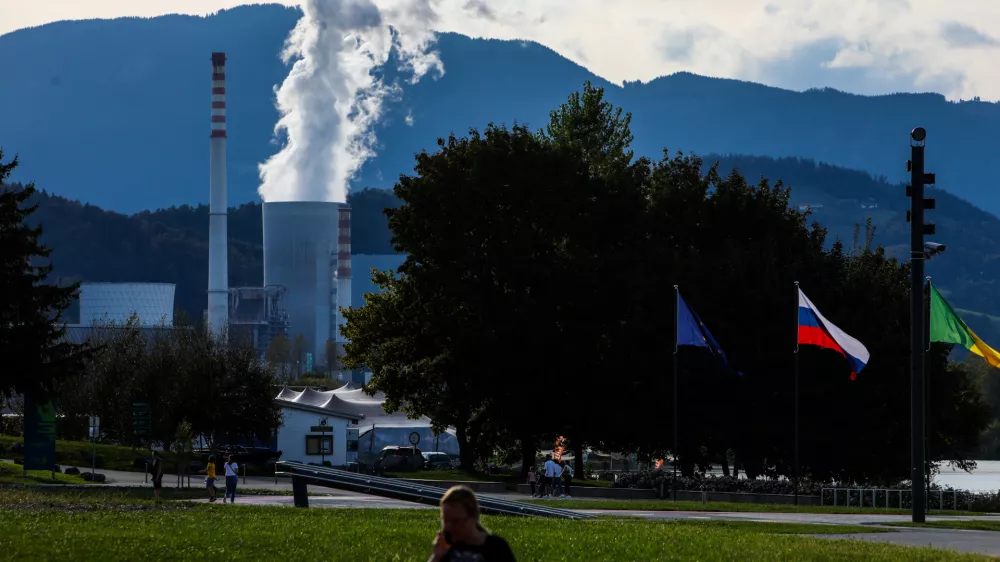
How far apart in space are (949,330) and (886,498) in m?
12.7

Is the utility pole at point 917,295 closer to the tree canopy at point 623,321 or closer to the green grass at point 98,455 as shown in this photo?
the tree canopy at point 623,321

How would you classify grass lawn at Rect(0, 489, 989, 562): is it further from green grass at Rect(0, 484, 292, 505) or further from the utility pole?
green grass at Rect(0, 484, 292, 505)

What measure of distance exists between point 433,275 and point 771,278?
13780mm

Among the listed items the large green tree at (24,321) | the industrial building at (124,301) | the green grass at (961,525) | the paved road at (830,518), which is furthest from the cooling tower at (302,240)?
the green grass at (961,525)

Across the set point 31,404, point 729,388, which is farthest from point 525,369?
point 31,404

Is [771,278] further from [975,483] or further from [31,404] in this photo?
[975,483]

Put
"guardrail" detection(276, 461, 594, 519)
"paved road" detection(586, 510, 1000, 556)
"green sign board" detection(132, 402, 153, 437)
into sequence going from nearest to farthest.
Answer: "paved road" detection(586, 510, 1000, 556) → "guardrail" detection(276, 461, 594, 519) → "green sign board" detection(132, 402, 153, 437)

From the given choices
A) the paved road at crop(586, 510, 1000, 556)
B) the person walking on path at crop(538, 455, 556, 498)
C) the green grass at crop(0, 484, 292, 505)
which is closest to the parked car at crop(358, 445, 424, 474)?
the person walking on path at crop(538, 455, 556, 498)

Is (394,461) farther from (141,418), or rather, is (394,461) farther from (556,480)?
(556,480)

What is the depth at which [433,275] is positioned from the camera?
2308 inches

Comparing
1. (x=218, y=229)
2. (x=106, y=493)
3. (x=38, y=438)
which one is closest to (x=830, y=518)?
(x=106, y=493)

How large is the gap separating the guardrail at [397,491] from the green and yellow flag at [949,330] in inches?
434

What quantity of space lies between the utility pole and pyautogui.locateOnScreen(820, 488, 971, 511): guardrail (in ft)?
45.4

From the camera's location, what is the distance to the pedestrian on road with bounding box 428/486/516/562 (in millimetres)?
9602
